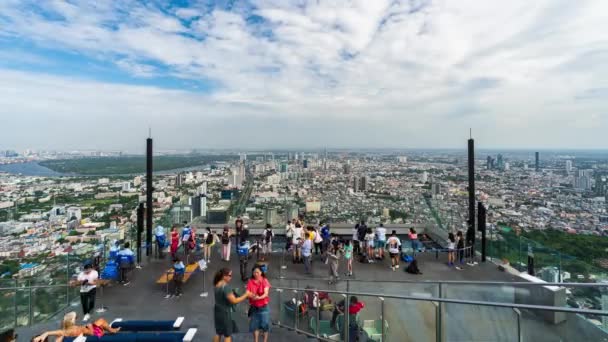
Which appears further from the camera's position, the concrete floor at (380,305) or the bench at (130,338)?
the bench at (130,338)

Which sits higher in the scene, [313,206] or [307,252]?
[313,206]

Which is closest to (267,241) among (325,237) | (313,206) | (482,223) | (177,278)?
(325,237)

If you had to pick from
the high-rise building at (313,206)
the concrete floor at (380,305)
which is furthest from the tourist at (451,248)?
the high-rise building at (313,206)

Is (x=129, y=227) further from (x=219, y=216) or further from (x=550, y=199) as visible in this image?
(x=550, y=199)

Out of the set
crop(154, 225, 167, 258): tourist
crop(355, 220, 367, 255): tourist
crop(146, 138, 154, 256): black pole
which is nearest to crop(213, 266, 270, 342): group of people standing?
crop(355, 220, 367, 255): tourist

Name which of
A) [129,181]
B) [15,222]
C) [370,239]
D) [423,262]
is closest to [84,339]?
[370,239]

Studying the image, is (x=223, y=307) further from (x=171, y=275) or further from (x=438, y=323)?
(x=171, y=275)

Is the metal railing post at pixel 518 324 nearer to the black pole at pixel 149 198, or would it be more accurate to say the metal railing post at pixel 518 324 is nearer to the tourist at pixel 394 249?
the tourist at pixel 394 249

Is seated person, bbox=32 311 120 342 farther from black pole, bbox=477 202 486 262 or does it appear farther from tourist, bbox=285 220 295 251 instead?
black pole, bbox=477 202 486 262
